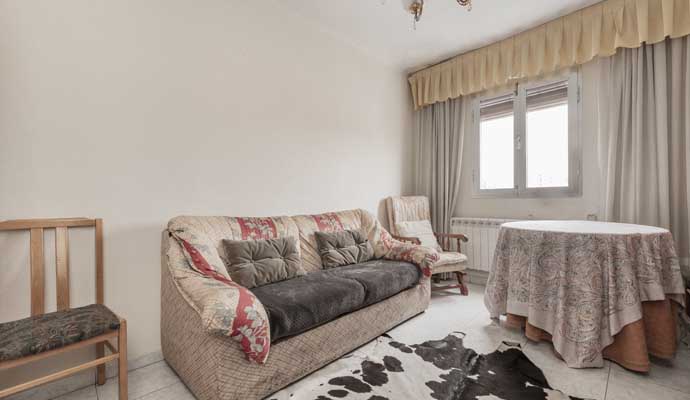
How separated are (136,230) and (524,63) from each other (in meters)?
3.86

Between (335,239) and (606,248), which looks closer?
(606,248)

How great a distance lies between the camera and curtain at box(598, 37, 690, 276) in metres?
2.45

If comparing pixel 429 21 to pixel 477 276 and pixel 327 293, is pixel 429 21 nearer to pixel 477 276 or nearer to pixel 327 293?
pixel 327 293

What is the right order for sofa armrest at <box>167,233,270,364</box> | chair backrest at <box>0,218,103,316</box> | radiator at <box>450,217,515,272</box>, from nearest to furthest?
sofa armrest at <box>167,233,270,364</box> < chair backrest at <box>0,218,103,316</box> < radiator at <box>450,217,515,272</box>

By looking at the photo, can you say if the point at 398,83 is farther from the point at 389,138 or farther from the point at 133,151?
the point at 133,151

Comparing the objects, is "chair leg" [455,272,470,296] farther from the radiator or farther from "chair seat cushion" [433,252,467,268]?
the radiator

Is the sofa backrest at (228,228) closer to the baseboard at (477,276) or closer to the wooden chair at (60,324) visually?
the wooden chair at (60,324)

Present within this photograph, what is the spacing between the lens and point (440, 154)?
13.2 ft

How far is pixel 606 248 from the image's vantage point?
177cm

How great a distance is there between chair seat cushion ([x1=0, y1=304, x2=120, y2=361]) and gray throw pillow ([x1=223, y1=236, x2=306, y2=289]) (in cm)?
67

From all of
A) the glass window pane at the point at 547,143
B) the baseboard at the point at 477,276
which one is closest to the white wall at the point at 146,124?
the baseboard at the point at 477,276

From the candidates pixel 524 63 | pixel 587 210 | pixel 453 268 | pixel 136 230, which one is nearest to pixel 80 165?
pixel 136 230

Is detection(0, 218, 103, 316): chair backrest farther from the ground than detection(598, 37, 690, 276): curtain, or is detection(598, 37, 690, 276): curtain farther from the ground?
detection(598, 37, 690, 276): curtain

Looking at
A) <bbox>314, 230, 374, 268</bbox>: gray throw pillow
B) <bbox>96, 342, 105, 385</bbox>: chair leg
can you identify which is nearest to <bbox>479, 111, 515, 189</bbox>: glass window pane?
<bbox>314, 230, 374, 268</bbox>: gray throw pillow
